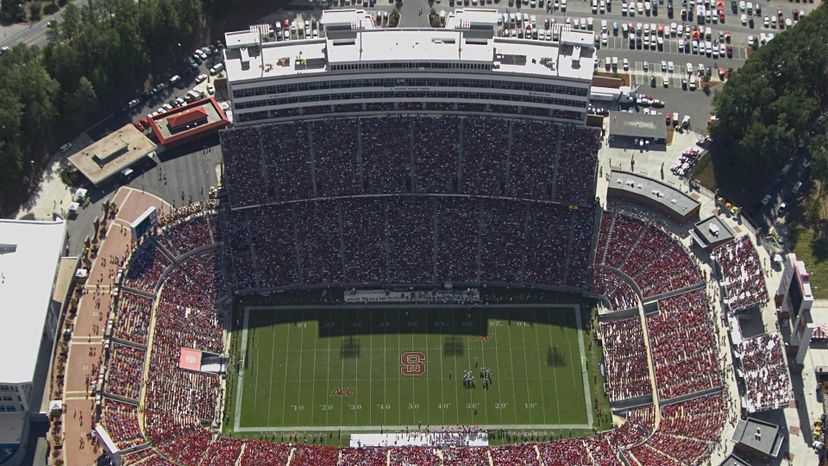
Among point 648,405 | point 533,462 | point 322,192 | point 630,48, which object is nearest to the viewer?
point 533,462

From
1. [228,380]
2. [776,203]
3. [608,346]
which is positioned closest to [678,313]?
[608,346]

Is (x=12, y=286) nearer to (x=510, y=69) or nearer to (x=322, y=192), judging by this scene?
(x=322, y=192)

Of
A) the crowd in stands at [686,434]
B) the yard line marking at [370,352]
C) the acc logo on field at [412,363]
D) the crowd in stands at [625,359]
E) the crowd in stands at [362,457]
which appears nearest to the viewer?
the crowd in stands at [686,434]

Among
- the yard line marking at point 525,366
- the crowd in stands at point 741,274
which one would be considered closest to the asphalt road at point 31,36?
the yard line marking at point 525,366

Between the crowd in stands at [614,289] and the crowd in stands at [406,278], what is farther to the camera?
the crowd in stands at [614,289]

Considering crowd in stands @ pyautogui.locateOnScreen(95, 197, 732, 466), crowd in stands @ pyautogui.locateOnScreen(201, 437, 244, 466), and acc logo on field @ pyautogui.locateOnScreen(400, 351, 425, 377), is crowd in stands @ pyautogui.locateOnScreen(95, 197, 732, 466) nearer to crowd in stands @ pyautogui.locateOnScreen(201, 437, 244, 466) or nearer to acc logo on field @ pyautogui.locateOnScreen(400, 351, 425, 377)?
crowd in stands @ pyautogui.locateOnScreen(201, 437, 244, 466)

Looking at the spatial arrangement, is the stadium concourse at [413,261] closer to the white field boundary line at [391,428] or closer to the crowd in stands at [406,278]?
the crowd in stands at [406,278]
